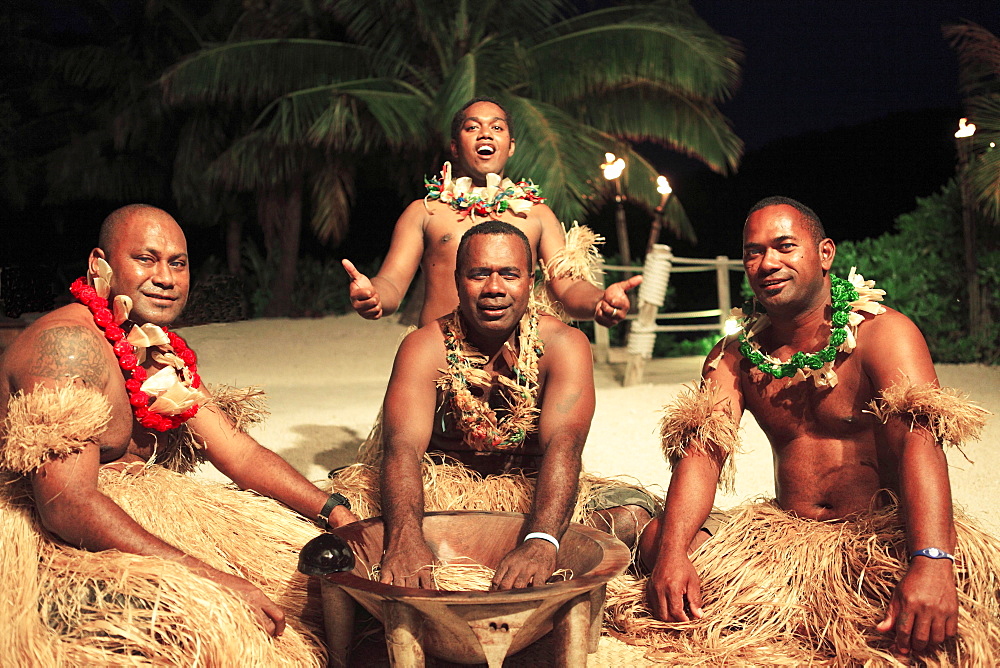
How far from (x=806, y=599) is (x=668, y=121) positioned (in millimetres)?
8913

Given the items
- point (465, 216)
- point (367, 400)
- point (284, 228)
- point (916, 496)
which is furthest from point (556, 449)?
point (284, 228)

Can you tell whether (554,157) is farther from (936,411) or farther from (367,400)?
(936,411)

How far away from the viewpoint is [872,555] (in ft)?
7.99

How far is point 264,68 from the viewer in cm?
1064

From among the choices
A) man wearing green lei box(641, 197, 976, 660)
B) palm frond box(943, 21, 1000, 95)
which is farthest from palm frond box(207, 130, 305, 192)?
man wearing green lei box(641, 197, 976, 660)

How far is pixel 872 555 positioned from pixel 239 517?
1765mm

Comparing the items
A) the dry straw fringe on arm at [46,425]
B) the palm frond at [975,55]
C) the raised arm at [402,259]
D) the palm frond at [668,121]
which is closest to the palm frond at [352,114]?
the palm frond at [668,121]

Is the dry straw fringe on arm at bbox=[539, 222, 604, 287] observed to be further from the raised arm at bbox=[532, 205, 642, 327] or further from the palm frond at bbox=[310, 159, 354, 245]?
the palm frond at bbox=[310, 159, 354, 245]

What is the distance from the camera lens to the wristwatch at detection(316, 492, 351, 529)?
9.09 ft

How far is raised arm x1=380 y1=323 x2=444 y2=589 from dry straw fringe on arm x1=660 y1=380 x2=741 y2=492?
73cm

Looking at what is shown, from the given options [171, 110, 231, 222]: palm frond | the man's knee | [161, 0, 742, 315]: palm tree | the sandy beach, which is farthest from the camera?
[171, 110, 231, 222]: palm frond

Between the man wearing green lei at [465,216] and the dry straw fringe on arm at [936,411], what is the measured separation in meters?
1.23

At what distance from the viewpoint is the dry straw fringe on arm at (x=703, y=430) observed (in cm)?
268

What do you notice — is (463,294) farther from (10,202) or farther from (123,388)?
(10,202)
